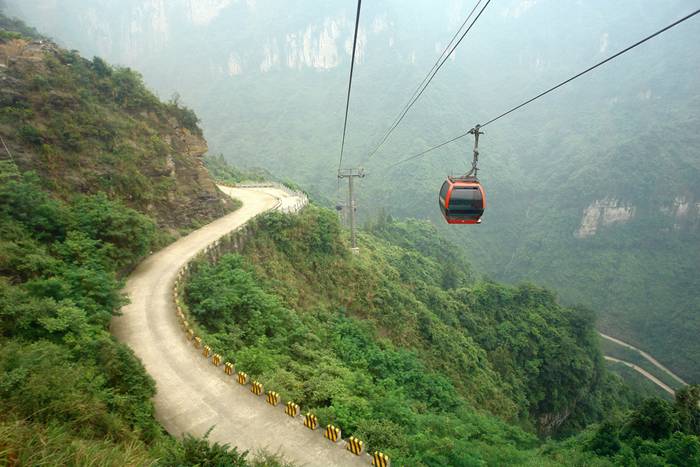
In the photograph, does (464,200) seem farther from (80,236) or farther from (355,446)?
(80,236)

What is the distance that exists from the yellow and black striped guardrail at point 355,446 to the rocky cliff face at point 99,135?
1543 cm

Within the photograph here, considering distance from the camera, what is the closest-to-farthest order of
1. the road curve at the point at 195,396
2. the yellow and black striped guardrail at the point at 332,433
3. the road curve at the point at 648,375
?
1. the road curve at the point at 195,396
2. the yellow and black striped guardrail at the point at 332,433
3. the road curve at the point at 648,375

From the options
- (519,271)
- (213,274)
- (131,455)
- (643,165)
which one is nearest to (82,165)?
(213,274)

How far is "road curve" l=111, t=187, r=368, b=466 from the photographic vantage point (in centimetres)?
887

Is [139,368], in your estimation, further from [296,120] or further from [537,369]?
[296,120]

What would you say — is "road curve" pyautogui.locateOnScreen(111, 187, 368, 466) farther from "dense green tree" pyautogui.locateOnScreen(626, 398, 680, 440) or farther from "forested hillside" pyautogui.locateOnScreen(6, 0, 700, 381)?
"forested hillside" pyautogui.locateOnScreen(6, 0, 700, 381)

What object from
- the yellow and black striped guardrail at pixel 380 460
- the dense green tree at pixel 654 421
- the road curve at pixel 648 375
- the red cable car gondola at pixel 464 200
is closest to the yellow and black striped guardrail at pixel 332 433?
the yellow and black striped guardrail at pixel 380 460

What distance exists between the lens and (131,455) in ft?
20.2

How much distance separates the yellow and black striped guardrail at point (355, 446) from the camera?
8.70m

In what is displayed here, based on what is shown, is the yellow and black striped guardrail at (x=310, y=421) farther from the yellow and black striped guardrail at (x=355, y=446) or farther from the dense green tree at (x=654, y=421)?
the dense green tree at (x=654, y=421)

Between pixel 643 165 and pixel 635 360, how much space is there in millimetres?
75793

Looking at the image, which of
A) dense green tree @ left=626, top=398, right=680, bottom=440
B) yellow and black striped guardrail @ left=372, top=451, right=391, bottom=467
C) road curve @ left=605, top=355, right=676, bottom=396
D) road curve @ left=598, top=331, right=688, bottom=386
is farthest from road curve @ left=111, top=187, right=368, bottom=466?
road curve @ left=598, top=331, right=688, bottom=386

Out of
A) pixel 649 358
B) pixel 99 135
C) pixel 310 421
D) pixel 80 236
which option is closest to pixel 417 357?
pixel 310 421

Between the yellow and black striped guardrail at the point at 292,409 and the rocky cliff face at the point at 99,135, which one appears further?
the rocky cliff face at the point at 99,135
